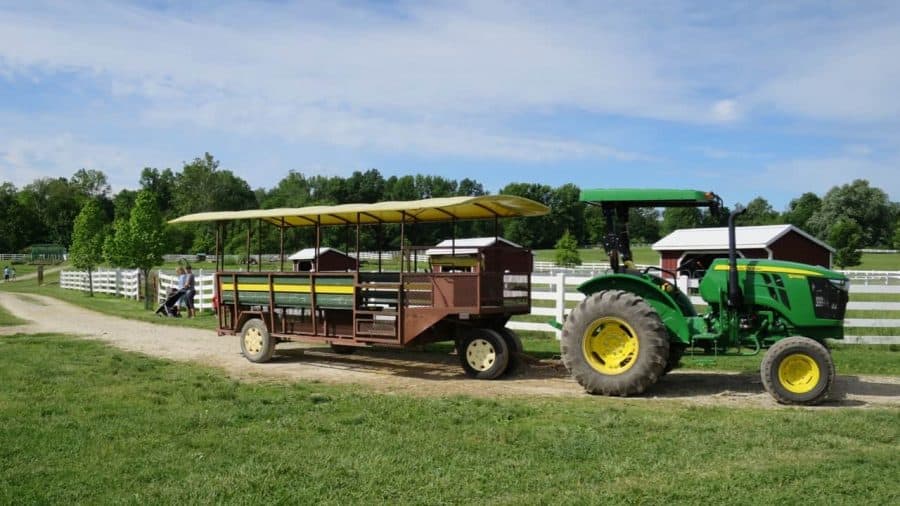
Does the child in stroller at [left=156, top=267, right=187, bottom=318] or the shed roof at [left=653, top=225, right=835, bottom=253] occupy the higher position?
the shed roof at [left=653, top=225, right=835, bottom=253]

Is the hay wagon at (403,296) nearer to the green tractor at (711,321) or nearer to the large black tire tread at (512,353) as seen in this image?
the large black tire tread at (512,353)

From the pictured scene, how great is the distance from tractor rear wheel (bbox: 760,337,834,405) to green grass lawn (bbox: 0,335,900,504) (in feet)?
1.18

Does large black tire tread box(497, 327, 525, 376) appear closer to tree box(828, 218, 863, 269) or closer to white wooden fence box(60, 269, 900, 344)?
white wooden fence box(60, 269, 900, 344)

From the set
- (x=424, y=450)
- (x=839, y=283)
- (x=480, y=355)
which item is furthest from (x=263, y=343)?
(x=839, y=283)

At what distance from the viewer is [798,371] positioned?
796cm

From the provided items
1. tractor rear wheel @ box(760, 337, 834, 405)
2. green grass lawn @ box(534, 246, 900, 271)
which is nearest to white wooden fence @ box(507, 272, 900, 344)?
tractor rear wheel @ box(760, 337, 834, 405)

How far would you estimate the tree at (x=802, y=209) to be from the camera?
10414cm

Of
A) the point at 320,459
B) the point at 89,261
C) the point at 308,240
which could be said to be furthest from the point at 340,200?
the point at 320,459

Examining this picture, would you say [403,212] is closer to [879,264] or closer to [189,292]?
[189,292]

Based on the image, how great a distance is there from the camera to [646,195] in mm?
8883

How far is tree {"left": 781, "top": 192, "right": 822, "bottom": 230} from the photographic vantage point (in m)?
104

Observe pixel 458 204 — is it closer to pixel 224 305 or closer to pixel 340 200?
pixel 224 305

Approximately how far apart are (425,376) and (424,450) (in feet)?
14.9

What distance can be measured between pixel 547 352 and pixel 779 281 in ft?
16.0
